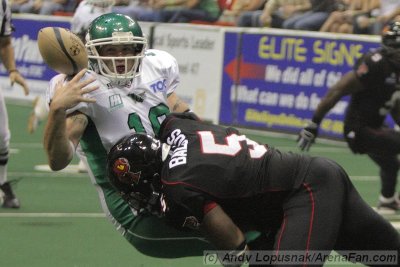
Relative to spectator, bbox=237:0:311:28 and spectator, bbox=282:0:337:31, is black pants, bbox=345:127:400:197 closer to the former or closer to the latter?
spectator, bbox=282:0:337:31

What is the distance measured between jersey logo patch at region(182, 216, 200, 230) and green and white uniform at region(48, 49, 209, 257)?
22.7 inches

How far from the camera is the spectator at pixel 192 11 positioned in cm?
1507

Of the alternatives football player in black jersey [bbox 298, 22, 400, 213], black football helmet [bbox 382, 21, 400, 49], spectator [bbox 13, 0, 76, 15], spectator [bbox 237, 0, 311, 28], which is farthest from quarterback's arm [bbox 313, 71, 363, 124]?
spectator [bbox 13, 0, 76, 15]

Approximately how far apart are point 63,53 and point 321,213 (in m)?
1.66

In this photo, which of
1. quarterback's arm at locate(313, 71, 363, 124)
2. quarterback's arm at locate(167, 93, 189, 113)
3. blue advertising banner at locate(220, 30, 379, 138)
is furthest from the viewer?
blue advertising banner at locate(220, 30, 379, 138)

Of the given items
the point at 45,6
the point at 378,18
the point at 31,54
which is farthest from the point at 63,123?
the point at 45,6

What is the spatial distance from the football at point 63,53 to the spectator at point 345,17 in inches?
317

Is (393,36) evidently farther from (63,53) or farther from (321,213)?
(321,213)

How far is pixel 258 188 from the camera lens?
4.45 metres

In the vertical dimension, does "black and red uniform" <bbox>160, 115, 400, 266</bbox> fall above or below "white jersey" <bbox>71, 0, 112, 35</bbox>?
above

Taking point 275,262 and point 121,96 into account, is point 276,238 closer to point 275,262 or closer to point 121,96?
point 275,262

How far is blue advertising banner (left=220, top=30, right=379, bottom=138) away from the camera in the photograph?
12.1 meters

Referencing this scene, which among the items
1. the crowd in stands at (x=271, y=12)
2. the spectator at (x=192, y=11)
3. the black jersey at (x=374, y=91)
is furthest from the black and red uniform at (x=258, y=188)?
the spectator at (x=192, y=11)

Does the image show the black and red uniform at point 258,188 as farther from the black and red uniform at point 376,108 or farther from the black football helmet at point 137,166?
the black and red uniform at point 376,108
